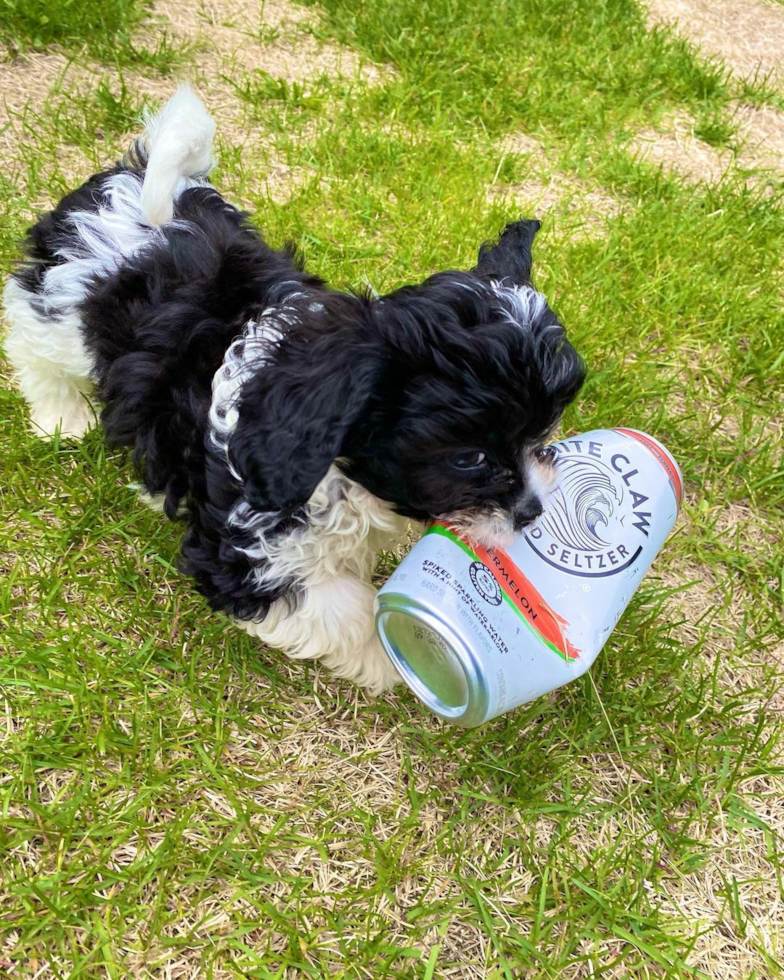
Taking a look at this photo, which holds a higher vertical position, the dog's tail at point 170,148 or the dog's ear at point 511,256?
the dog's ear at point 511,256

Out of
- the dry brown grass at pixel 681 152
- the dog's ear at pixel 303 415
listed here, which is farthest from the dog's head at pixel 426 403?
the dry brown grass at pixel 681 152

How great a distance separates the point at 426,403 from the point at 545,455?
1.19ft

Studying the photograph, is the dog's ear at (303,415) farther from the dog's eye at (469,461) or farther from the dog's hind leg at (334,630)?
the dog's hind leg at (334,630)

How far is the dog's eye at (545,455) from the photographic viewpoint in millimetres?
1878

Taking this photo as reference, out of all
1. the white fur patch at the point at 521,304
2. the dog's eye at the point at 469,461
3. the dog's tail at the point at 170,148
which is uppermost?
the white fur patch at the point at 521,304

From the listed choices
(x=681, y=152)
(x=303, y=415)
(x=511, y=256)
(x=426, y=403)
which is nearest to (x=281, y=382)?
(x=303, y=415)

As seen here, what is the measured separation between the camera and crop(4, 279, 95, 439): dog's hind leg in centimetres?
247

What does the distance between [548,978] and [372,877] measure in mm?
476

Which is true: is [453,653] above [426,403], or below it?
below

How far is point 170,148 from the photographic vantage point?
2301 mm

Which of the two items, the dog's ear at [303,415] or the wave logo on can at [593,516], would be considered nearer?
the dog's ear at [303,415]

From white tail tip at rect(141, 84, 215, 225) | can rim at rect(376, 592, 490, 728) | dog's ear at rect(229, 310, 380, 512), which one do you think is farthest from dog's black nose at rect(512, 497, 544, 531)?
white tail tip at rect(141, 84, 215, 225)

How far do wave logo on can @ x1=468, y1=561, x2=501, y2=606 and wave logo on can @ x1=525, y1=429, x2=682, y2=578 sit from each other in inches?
6.5

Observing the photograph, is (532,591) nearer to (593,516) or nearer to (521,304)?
(593,516)
